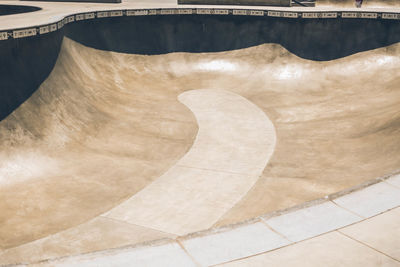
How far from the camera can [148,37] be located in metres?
25.6

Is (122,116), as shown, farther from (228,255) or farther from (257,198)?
(228,255)

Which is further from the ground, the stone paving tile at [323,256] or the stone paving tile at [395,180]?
the stone paving tile at [395,180]

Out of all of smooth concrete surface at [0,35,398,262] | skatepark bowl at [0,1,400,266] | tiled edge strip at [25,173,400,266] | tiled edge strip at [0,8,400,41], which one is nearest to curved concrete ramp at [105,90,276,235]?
skatepark bowl at [0,1,400,266]

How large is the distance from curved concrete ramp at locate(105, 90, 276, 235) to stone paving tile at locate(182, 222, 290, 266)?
4.70 meters

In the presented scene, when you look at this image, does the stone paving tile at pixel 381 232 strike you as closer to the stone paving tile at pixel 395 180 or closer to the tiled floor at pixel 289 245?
the tiled floor at pixel 289 245

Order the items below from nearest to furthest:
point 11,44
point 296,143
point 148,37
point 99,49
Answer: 1. point 11,44
2. point 296,143
3. point 99,49
4. point 148,37

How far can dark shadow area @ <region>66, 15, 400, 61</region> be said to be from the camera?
23.9m

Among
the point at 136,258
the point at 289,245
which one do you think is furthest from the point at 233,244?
the point at 136,258

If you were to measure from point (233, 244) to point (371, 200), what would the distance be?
2.68m

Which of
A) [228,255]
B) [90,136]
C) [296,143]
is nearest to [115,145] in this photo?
[90,136]

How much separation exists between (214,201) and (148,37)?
635 inches

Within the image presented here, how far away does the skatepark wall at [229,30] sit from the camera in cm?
2377

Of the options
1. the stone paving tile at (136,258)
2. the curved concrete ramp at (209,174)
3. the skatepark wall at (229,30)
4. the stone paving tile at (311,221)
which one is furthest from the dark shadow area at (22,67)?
the stone paving tile at (311,221)

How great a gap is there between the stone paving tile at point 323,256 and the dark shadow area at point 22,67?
11.3 meters
